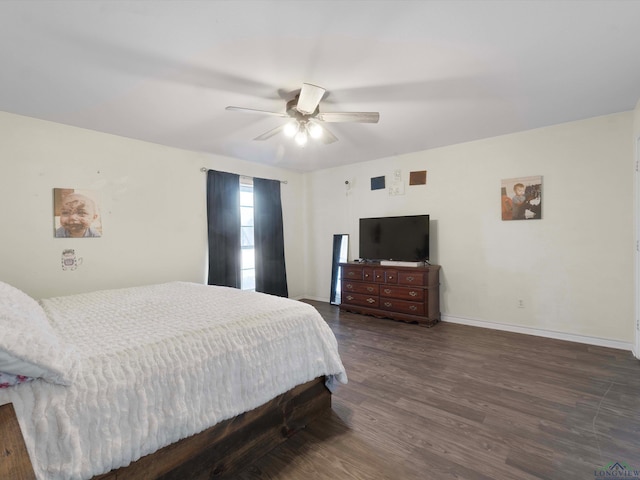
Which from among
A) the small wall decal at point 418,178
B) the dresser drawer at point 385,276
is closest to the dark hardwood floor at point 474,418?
the dresser drawer at point 385,276

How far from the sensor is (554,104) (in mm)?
2797

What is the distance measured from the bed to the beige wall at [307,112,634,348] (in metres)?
2.74

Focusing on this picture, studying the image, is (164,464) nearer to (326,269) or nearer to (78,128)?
(78,128)

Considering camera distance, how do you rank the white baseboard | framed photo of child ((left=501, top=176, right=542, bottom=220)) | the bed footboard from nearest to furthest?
the bed footboard, the white baseboard, framed photo of child ((left=501, top=176, right=542, bottom=220))

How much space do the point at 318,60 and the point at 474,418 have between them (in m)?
2.59

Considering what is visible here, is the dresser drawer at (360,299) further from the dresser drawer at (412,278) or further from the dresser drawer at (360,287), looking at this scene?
the dresser drawer at (412,278)

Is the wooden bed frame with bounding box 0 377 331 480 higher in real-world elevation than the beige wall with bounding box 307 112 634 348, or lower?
lower

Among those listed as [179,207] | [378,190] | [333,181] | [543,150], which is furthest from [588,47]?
[179,207]

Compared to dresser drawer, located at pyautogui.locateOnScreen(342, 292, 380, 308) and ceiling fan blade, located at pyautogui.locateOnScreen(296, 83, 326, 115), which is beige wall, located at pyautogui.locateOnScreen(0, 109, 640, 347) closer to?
dresser drawer, located at pyautogui.locateOnScreen(342, 292, 380, 308)

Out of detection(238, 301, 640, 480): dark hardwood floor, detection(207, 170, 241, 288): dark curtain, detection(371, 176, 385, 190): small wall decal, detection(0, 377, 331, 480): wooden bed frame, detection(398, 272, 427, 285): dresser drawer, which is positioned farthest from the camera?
detection(371, 176, 385, 190): small wall decal

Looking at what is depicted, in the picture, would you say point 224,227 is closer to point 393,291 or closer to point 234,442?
point 393,291

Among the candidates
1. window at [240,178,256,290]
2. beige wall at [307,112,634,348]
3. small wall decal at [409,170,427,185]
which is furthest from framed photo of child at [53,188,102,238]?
small wall decal at [409,170,427,185]

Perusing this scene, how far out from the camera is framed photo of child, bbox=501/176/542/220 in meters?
3.47

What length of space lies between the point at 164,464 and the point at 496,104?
3.54m
